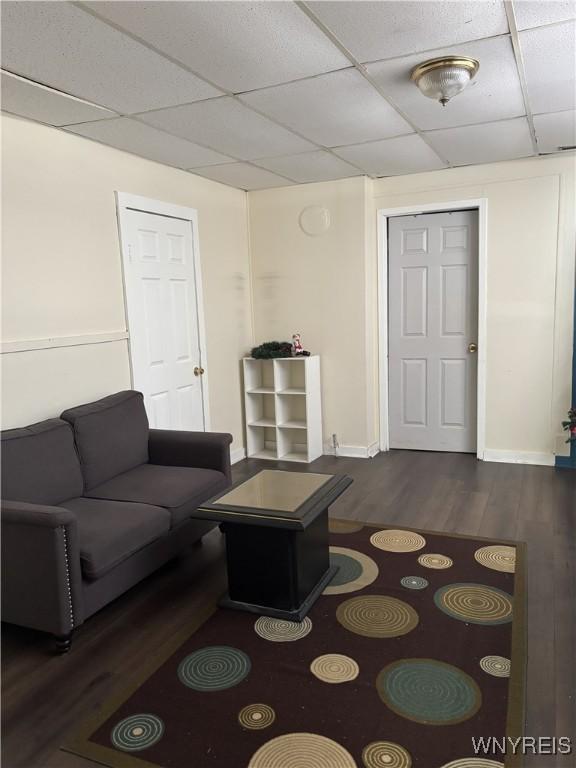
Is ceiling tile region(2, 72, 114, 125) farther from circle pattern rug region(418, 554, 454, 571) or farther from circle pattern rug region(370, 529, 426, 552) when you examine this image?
circle pattern rug region(418, 554, 454, 571)

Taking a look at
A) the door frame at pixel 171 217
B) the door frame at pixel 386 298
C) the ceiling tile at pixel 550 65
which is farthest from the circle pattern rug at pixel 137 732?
the door frame at pixel 386 298

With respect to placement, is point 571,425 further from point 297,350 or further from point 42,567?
point 42,567

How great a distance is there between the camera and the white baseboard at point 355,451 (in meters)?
5.19

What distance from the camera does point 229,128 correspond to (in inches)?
134

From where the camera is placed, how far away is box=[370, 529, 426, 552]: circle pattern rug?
10.6 feet

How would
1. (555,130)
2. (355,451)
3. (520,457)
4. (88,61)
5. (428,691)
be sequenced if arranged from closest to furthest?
(428,691) → (88,61) → (555,130) → (520,457) → (355,451)

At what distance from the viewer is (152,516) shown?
280cm

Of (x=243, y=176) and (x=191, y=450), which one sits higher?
(x=243, y=176)

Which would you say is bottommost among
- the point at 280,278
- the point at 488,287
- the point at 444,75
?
the point at 488,287

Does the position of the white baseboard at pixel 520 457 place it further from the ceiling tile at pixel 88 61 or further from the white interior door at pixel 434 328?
the ceiling tile at pixel 88 61

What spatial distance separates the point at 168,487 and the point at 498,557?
182cm

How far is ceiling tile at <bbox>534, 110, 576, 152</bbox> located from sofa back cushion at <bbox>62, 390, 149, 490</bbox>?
3052 millimetres

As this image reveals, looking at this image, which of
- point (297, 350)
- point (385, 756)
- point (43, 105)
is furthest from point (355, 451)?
point (43, 105)

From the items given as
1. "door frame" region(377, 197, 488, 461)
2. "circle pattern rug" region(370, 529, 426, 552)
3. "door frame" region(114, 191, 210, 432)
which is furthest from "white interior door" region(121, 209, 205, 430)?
"circle pattern rug" region(370, 529, 426, 552)
